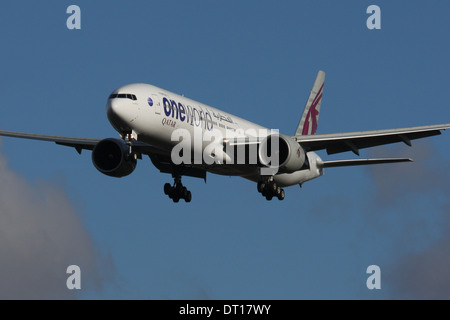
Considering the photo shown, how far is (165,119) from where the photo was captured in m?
40.6

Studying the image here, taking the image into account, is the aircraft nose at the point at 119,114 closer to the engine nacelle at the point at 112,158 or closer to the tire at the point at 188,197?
the engine nacelle at the point at 112,158

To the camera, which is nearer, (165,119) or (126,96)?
(126,96)

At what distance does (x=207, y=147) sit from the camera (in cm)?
4322

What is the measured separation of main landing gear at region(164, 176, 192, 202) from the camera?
4831 centimetres

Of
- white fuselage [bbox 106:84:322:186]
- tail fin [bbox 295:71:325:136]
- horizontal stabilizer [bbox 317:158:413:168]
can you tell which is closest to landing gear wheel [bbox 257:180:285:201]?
white fuselage [bbox 106:84:322:186]

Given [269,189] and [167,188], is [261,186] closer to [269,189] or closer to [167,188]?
[269,189]

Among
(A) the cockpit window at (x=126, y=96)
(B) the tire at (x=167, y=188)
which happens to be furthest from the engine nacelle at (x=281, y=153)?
(A) the cockpit window at (x=126, y=96)

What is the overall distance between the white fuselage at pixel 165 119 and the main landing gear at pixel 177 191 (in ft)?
11.0

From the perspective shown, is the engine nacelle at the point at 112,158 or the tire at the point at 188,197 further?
the tire at the point at 188,197

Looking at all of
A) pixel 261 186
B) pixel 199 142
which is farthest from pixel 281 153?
pixel 199 142

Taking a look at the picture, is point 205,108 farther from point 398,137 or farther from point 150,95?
point 398,137

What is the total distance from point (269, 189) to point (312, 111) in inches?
525

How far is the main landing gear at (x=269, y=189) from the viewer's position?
1854 inches

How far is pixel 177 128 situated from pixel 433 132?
1166cm
